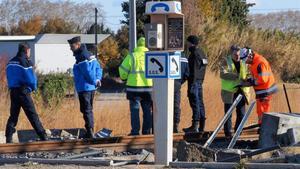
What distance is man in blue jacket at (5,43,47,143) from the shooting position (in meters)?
15.7

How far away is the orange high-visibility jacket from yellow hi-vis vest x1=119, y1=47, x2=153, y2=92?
2.11 meters


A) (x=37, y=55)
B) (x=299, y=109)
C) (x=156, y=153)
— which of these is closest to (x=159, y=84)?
(x=156, y=153)

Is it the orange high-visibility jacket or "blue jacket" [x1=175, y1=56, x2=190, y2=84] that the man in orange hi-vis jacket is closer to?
the orange high-visibility jacket

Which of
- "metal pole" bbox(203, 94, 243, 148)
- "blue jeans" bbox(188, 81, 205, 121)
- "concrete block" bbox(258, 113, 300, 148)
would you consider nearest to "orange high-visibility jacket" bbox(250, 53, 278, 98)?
"metal pole" bbox(203, 94, 243, 148)

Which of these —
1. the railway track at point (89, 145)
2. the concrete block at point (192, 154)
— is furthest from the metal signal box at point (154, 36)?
the railway track at point (89, 145)

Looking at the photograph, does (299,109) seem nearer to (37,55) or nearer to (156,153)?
(156,153)

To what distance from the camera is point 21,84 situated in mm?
15727

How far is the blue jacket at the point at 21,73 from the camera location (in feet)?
51.4

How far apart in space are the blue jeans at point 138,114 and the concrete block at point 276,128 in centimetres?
262

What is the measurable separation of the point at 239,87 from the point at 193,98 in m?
1.10

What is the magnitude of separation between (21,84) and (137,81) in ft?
7.55

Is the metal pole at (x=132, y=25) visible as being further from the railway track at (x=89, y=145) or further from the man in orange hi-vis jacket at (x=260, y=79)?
the railway track at (x=89, y=145)

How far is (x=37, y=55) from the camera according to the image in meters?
65.4

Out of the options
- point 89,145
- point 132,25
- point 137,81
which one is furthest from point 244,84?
point 132,25
